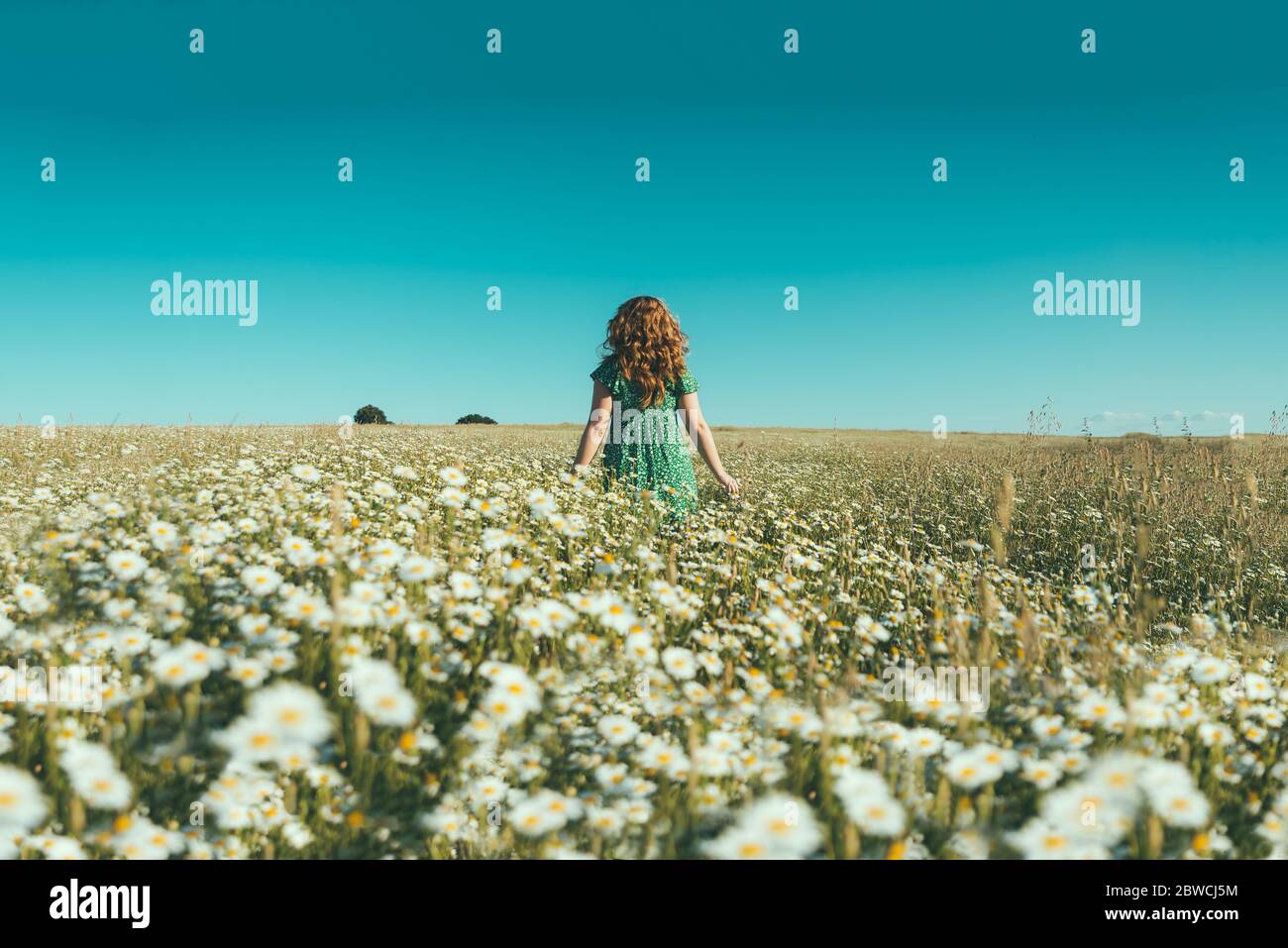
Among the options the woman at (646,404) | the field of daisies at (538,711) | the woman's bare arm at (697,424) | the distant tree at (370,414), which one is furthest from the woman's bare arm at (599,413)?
the distant tree at (370,414)

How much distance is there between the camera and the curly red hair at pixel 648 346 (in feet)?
22.0

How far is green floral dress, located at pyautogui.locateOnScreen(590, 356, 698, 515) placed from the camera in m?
6.70

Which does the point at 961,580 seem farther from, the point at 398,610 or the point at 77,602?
the point at 77,602

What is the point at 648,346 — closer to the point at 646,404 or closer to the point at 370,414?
the point at 646,404

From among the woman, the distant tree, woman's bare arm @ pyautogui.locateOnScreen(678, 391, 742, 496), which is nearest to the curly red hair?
the woman

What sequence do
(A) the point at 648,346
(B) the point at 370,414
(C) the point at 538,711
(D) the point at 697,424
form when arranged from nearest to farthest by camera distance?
1. (C) the point at 538,711
2. (A) the point at 648,346
3. (D) the point at 697,424
4. (B) the point at 370,414

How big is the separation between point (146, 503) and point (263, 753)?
274cm

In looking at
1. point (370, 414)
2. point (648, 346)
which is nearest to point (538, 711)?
point (648, 346)

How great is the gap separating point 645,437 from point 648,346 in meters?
0.83

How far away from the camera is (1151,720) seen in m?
2.53

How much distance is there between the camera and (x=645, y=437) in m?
6.80

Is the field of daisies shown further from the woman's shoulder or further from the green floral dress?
the woman's shoulder

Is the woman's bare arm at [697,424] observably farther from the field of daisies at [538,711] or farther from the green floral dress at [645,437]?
the field of daisies at [538,711]
